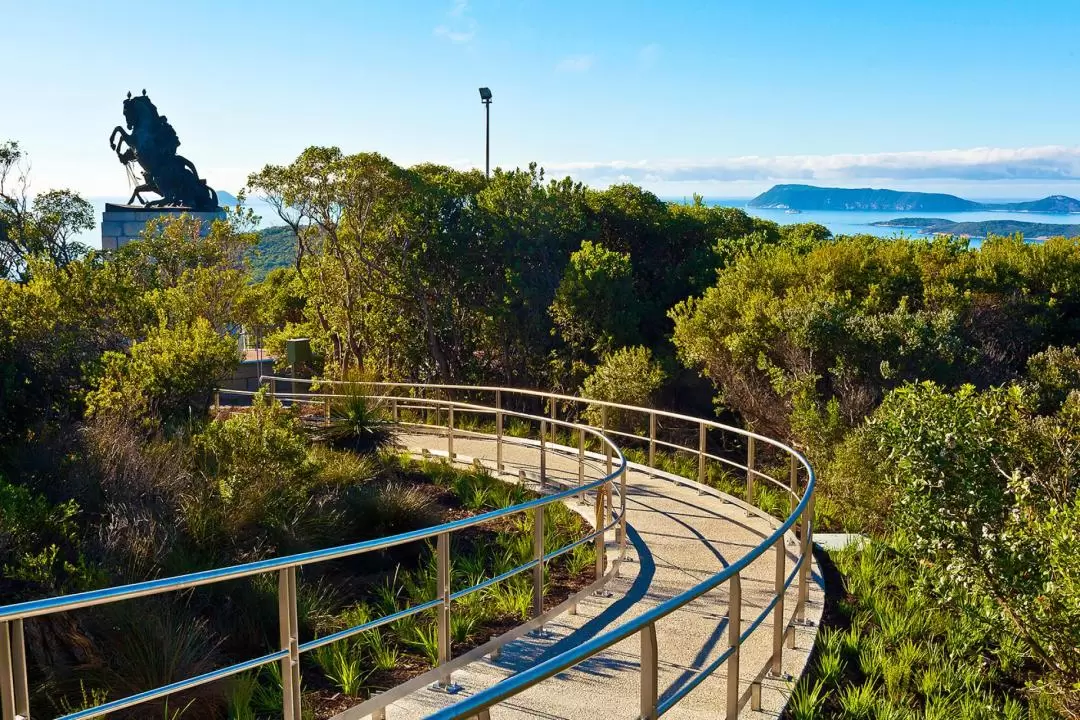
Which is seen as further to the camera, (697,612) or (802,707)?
(697,612)

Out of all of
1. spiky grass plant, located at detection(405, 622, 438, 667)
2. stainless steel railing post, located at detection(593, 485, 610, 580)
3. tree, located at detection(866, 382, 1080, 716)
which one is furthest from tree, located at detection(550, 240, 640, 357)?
spiky grass plant, located at detection(405, 622, 438, 667)

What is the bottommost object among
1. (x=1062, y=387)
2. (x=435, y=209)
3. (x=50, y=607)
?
→ (x=1062, y=387)

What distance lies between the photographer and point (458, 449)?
13320 mm

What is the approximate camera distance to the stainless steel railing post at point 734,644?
4.03 metres

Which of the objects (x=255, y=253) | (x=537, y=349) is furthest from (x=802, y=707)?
(x=255, y=253)

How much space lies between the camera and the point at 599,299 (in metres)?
19.3

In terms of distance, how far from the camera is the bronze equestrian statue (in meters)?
36.3

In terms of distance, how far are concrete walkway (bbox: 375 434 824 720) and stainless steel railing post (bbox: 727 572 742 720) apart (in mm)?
651

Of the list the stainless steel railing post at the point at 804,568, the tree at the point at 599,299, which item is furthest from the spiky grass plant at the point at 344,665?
the tree at the point at 599,299

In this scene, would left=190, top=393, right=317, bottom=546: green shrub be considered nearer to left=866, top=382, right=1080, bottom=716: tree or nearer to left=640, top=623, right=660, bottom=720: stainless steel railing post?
left=866, top=382, right=1080, bottom=716: tree

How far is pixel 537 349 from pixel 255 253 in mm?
13516

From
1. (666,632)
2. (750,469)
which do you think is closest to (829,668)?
(666,632)

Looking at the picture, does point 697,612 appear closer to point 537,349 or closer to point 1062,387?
point 1062,387

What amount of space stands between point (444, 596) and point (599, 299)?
14.6m
